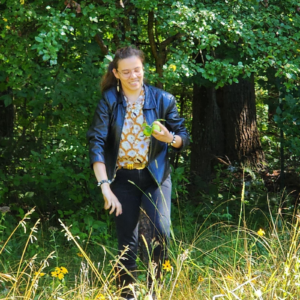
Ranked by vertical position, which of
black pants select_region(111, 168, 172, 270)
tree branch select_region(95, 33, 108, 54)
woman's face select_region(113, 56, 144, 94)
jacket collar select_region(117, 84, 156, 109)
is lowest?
black pants select_region(111, 168, 172, 270)

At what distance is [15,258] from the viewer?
183 inches

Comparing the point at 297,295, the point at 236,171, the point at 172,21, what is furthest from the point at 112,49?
the point at 236,171

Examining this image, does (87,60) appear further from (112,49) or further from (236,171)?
(236,171)

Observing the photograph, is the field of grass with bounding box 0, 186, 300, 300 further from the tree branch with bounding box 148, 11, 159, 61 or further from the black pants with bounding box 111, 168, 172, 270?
the tree branch with bounding box 148, 11, 159, 61

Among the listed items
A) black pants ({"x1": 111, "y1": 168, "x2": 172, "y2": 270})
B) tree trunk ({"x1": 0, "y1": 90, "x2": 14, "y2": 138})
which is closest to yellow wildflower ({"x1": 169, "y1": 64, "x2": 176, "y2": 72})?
black pants ({"x1": 111, "y1": 168, "x2": 172, "y2": 270})

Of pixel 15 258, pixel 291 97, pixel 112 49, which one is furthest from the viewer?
pixel 291 97

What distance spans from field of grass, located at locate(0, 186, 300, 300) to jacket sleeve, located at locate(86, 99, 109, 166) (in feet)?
1.94

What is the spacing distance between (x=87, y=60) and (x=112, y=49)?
379 millimetres

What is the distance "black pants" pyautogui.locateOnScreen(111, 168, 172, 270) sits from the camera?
10.5 feet

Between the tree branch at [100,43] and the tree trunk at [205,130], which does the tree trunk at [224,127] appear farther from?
the tree branch at [100,43]

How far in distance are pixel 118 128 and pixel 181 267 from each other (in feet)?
3.10

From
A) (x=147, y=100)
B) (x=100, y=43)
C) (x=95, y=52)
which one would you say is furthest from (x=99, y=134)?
Answer: (x=95, y=52)

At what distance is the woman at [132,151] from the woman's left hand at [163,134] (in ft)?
0.06

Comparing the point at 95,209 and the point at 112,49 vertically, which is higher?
the point at 112,49
